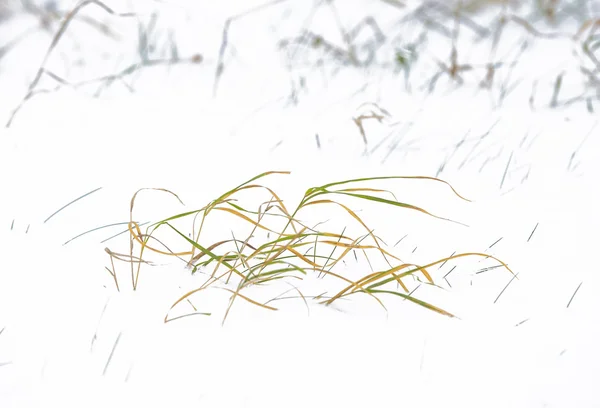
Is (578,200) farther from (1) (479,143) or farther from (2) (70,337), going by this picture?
(2) (70,337)

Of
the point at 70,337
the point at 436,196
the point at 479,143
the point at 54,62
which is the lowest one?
the point at 70,337

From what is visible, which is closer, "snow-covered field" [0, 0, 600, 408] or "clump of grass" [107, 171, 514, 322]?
"snow-covered field" [0, 0, 600, 408]

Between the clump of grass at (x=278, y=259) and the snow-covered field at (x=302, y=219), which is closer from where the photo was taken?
the snow-covered field at (x=302, y=219)

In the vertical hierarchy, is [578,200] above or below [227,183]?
above

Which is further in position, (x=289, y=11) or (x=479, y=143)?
(x=289, y=11)

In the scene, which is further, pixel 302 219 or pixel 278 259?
pixel 302 219

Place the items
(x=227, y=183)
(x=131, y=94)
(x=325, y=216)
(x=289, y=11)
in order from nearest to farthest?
(x=325, y=216)
(x=227, y=183)
(x=131, y=94)
(x=289, y=11)

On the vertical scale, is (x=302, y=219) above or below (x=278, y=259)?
above

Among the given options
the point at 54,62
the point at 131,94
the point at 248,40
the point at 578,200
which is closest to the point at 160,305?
the point at 578,200
